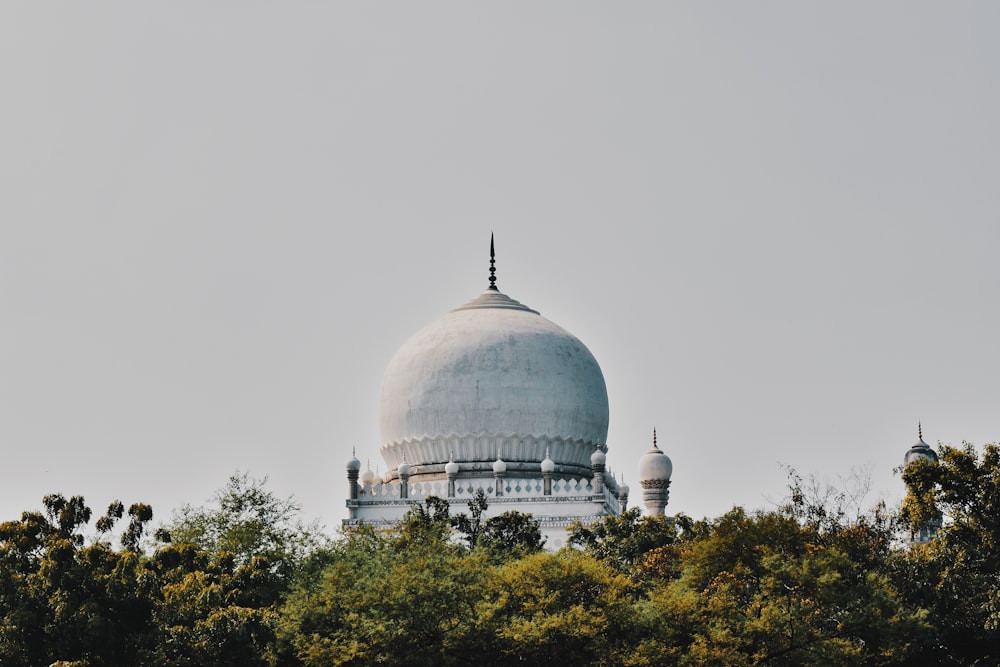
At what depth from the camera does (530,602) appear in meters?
31.5

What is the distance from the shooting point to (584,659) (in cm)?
3131

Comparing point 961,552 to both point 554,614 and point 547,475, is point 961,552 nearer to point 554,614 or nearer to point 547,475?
point 554,614

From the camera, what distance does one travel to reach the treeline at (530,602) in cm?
3083

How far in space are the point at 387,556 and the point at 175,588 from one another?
5.73 metres

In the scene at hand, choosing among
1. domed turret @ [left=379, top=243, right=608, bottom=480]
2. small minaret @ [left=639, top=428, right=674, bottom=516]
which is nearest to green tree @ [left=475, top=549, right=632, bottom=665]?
domed turret @ [left=379, top=243, right=608, bottom=480]

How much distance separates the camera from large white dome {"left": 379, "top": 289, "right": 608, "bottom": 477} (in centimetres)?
5638

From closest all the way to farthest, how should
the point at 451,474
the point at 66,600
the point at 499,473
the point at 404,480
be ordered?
the point at 66,600 → the point at 499,473 → the point at 451,474 → the point at 404,480

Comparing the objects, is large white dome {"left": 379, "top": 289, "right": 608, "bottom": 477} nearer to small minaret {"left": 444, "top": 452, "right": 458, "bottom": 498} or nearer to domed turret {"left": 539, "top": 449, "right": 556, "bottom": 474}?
small minaret {"left": 444, "top": 452, "right": 458, "bottom": 498}

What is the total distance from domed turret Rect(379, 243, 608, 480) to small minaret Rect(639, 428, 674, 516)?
2409 millimetres

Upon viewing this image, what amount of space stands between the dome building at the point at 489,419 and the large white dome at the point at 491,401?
40 millimetres

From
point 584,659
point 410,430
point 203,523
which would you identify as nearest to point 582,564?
point 584,659

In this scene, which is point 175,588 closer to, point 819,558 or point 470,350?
point 819,558

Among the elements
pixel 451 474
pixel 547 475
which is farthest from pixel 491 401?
pixel 547 475

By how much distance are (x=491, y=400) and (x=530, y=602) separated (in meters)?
25.2
